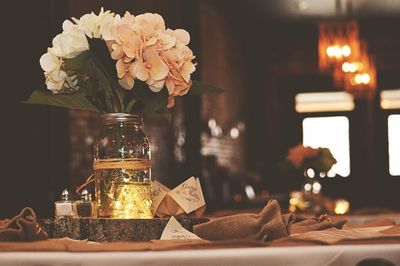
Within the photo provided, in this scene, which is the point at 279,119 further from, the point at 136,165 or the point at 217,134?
the point at 136,165

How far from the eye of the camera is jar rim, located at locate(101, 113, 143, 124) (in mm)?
2002

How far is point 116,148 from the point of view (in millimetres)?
1989

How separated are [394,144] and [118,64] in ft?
44.0

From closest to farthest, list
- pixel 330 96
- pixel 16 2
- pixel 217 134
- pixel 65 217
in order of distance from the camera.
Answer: pixel 65 217
pixel 16 2
pixel 217 134
pixel 330 96

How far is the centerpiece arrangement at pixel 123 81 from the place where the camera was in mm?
1928

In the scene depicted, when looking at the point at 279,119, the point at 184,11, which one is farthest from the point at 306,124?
the point at 184,11

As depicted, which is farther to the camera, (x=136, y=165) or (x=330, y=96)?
(x=330, y=96)

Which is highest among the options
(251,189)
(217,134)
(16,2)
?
(16,2)

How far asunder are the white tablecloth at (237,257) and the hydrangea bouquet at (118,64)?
0.75 meters

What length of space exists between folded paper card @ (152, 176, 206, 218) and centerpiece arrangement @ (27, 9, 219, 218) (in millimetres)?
Answer: 109

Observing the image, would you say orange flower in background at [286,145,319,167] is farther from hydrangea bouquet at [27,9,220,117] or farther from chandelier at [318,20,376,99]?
hydrangea bouquet at [27,9,220,117]

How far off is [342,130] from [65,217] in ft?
44.4

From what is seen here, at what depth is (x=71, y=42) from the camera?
198 cm

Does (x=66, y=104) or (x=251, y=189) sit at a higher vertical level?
(x=66, y=104)
